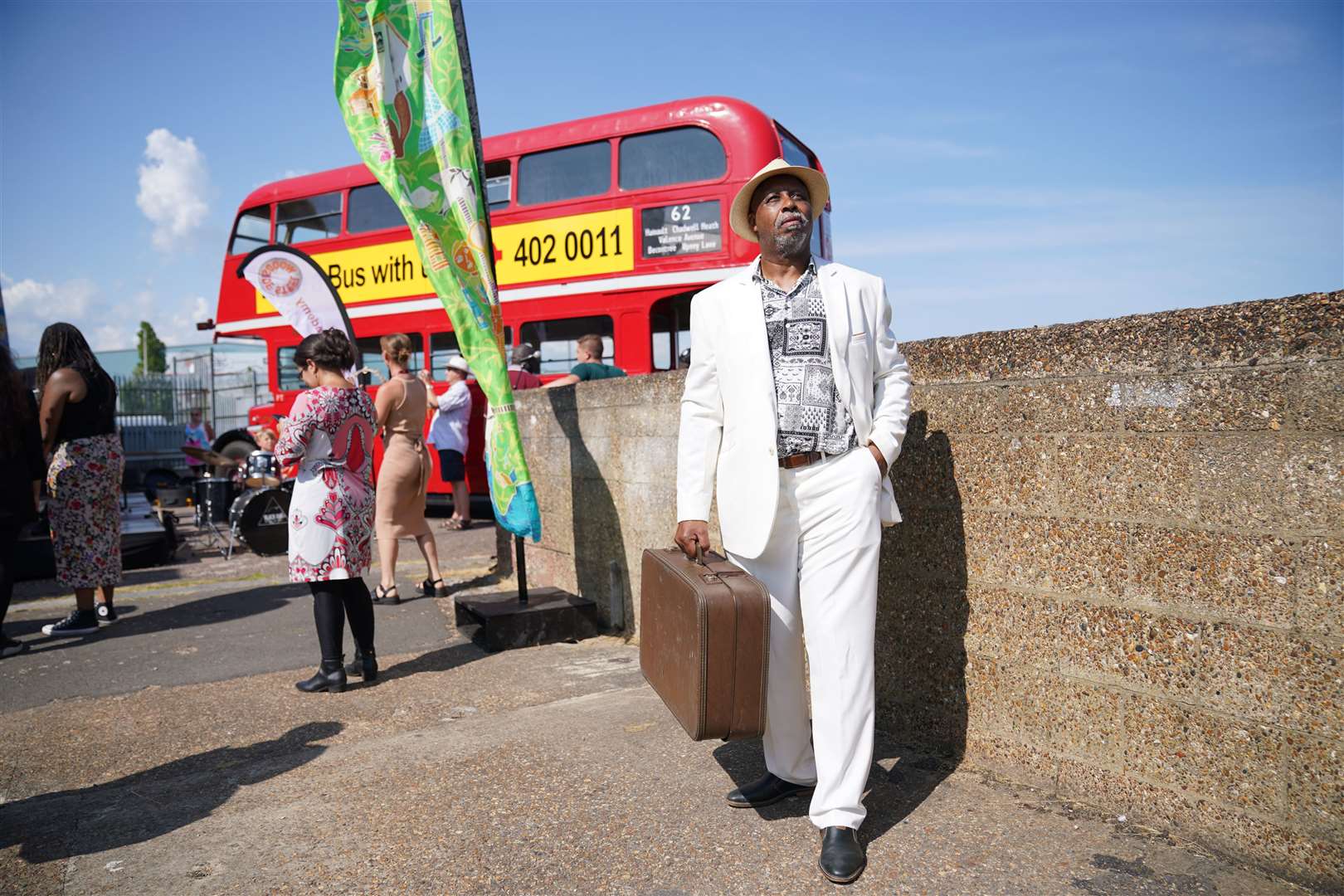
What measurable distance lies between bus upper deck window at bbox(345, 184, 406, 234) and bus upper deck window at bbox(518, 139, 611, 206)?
1918mm

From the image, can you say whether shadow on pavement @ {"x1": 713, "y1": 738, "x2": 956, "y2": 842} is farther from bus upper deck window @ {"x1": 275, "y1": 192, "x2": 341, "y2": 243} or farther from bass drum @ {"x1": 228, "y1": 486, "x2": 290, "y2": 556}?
bus upper deck window @ {"x1": 275, "y1": 192, "x2": 341, "y2": 243}

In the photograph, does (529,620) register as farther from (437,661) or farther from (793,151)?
(793,151)

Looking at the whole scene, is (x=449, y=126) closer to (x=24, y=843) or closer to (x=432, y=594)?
(x=432, y=594)

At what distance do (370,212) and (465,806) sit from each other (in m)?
10.4

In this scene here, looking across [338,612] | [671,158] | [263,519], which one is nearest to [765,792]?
[338,612]

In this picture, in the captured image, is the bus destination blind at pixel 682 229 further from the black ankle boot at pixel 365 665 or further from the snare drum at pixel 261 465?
the black ankle boot at pixel 365 665

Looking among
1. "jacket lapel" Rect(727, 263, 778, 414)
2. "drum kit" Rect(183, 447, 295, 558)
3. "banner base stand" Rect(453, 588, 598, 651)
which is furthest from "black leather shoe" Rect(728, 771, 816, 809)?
"drum kit" Rect(183, 447, 295, 558)

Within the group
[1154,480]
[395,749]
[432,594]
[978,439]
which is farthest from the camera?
[432,594]

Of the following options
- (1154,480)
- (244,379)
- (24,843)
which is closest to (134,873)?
(24,843)

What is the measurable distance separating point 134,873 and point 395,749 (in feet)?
3.58

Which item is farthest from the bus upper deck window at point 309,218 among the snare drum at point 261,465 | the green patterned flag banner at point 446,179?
the green patterned flag banner at point 446,179

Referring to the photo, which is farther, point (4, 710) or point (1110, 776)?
point (4, 710)

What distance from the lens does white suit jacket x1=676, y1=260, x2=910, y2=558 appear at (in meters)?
2.75

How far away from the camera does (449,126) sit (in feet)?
17.7
